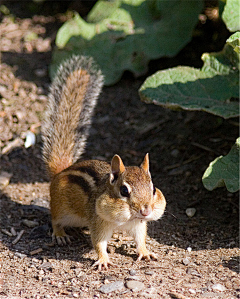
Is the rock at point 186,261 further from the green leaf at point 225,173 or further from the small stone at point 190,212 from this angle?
the small stone at point 190,212

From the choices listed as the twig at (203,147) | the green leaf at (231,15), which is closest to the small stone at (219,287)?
the twig at (203,147)

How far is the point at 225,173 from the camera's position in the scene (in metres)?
4.07

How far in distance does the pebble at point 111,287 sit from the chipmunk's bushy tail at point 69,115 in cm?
141

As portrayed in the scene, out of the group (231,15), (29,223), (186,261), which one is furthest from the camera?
(231,15)

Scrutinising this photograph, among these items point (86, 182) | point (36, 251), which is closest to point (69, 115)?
point (86, 182)

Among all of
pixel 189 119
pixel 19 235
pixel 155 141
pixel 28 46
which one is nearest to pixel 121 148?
pixel 155 141

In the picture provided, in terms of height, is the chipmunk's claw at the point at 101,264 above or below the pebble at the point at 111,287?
below

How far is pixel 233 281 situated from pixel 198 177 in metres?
1.69

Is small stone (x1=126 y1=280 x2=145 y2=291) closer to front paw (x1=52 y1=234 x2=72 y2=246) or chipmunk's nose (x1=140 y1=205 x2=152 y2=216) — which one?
chipmunk's nose (x1=140 y1=205 x2=152 y2=216)

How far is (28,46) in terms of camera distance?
684 centimetres

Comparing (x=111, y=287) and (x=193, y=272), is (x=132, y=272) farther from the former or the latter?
(x=193, y=272)

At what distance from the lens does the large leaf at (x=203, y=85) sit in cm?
466

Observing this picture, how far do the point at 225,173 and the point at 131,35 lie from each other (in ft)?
8.87

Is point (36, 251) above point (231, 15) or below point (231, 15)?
below
